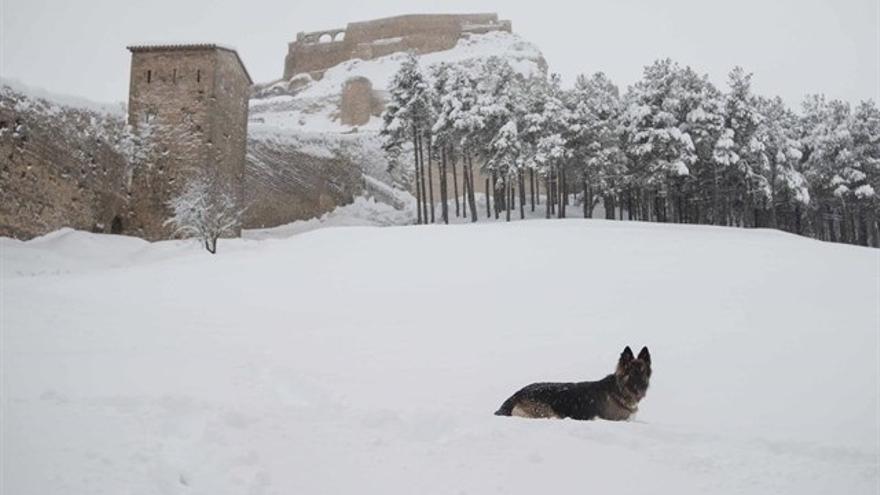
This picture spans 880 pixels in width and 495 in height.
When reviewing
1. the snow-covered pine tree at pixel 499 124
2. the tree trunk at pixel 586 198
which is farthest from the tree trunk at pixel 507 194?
the tree trunk at pixel 586 198

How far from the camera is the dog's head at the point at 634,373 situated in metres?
5.79

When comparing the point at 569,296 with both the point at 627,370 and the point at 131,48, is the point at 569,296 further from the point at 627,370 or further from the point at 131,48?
the point at 131,48

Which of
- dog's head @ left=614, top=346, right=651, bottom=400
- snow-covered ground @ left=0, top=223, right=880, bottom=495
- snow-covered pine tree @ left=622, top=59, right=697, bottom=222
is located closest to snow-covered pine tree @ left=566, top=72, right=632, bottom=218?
snow-covered pine tree @ left=622, top=59, right=697, bottom=222

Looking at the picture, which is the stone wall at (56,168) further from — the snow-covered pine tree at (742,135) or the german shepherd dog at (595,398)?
the snow-covered pine tree at (742,135)

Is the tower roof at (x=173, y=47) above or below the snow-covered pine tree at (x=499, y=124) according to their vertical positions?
above

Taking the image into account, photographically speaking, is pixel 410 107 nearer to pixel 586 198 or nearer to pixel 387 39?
pixel 586 198

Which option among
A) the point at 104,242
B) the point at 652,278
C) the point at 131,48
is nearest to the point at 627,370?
the point at 652,278

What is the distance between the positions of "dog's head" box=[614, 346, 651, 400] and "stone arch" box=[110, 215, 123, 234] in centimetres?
3174

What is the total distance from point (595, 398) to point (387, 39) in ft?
335

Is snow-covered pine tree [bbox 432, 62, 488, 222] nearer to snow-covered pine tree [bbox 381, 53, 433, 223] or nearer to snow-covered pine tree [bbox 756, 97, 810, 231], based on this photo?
snow-covered pine tree [bbox 381, 53, 433, 223]

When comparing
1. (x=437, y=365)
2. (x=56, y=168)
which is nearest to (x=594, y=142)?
(x=56, y=168)

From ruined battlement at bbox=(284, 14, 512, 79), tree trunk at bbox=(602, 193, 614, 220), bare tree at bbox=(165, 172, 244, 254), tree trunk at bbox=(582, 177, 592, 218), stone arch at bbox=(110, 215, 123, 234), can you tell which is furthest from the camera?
ruined battlement at bbox=(284, 14, 512, 79)

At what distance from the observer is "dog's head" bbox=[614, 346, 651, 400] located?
5.79 metres

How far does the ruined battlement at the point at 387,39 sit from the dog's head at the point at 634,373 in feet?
317
